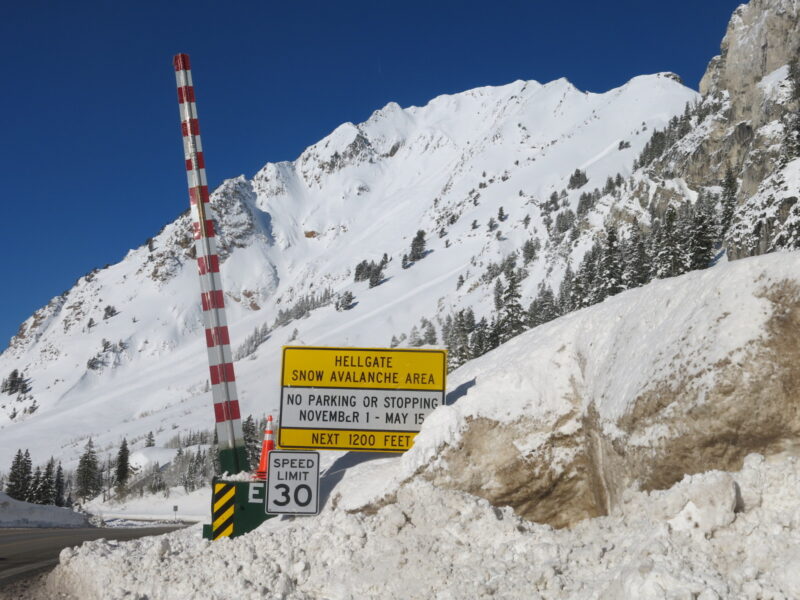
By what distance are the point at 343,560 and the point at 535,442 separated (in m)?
2.88

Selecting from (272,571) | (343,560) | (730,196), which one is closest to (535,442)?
(343,560)

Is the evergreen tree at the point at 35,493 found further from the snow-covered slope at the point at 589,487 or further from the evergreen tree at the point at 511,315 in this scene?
the snow-covered slope at the point at 589,487

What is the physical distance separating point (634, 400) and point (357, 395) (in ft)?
16.0

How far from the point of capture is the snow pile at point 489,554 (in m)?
5.21

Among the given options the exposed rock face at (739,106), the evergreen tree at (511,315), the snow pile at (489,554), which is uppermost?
the exposed rock face at (739,106)

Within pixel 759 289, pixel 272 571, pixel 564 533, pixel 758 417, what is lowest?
pixel 272 571

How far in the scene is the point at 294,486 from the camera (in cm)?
936

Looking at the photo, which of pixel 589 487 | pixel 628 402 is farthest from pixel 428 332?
pixel 628 402

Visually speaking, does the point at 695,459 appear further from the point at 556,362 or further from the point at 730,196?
the point at 730,196

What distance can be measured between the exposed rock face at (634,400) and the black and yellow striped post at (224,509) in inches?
119

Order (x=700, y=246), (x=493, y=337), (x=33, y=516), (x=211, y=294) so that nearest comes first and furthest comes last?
(x=211, y=294) < (x=33, y=516) < (x=700, y=246) < (x=493, y=337)

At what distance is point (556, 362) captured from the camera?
909 cm

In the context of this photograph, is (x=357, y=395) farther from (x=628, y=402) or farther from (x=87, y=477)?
(x=87, y=477)

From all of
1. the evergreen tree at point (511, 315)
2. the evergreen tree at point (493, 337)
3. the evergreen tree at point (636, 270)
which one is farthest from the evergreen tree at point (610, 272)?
the evergreen tree at point (493, 337)
